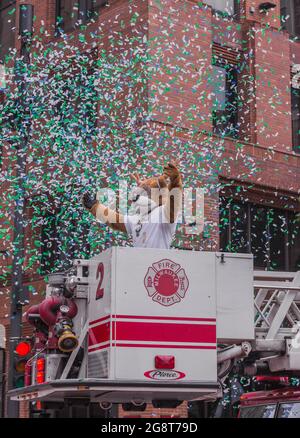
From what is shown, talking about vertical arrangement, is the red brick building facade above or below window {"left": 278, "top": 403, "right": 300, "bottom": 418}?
above

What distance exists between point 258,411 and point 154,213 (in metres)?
3.07

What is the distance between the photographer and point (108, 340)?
8.60 m

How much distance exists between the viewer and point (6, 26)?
26094 mm

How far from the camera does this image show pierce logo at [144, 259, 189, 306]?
8766mm

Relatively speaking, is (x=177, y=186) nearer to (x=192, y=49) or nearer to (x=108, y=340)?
(x=108, y=340)

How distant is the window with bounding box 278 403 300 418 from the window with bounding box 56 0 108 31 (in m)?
13.8

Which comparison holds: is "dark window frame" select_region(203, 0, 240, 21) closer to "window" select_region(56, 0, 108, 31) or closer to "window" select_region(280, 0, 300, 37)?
"window" select_region(280, 0, 300, 37)

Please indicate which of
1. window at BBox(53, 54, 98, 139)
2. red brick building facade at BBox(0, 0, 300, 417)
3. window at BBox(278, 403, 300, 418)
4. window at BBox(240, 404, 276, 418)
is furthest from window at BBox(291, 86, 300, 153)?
window at BBox(278, 403, 300, 418)

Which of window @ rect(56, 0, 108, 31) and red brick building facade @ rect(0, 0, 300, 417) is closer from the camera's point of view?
red brick building facade @ rect(0, 0, 300, 417)

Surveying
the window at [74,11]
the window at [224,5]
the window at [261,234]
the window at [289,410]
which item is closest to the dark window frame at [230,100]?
the window at [224,5]

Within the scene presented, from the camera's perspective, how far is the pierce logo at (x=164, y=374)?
8672 mm

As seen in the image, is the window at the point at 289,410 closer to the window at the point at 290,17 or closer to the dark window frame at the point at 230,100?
the dark window frame at the point at 230,100

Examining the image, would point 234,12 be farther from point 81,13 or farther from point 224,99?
point 81,13

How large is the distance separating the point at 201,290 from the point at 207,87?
43.4 feet
